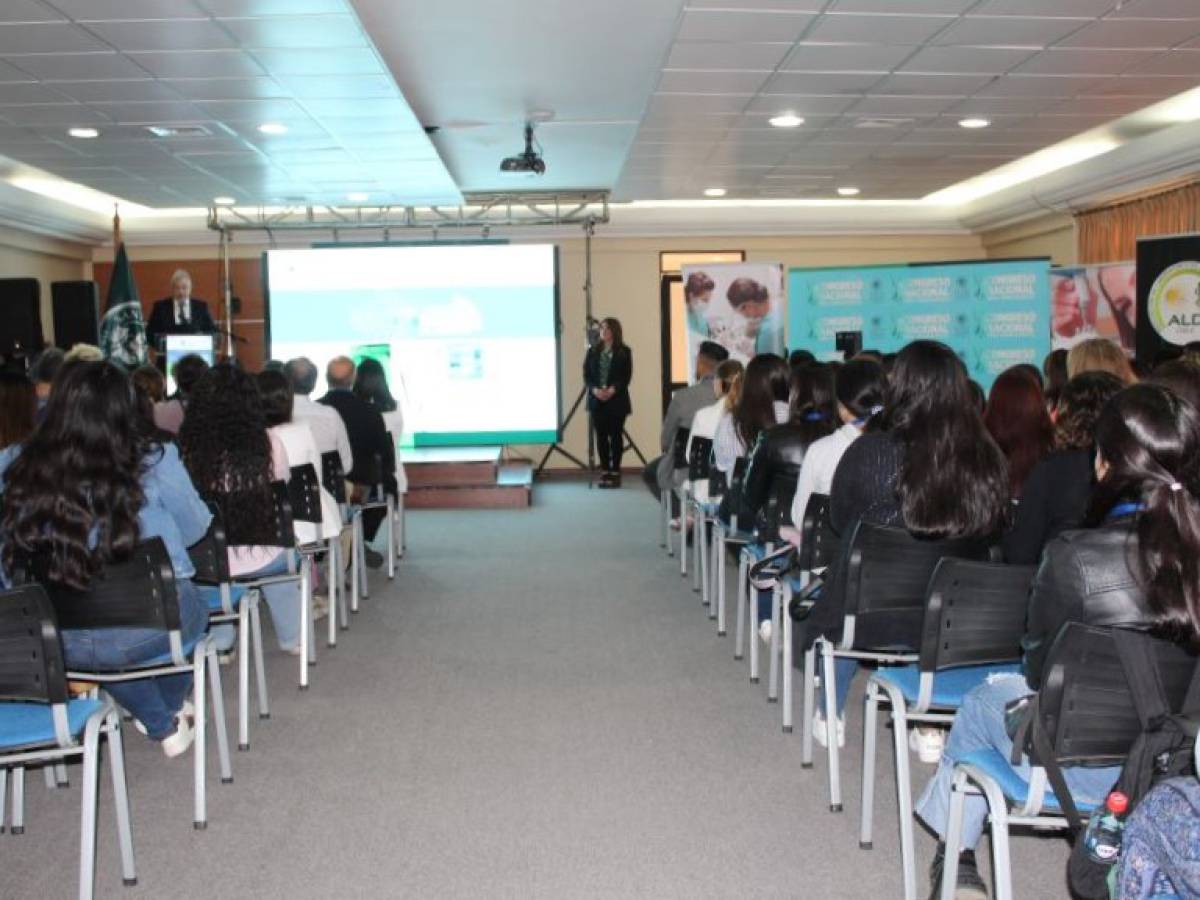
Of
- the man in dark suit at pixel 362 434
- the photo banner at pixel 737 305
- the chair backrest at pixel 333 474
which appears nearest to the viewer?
the chair backrest at pixel 333 474

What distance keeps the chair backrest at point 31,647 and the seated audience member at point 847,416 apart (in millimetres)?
2446

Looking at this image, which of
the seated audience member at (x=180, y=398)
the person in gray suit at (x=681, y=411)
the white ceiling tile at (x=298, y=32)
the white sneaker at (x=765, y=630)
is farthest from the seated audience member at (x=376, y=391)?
the white sneaker at (x=765, y=630)

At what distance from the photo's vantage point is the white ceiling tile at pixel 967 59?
636 centimetres

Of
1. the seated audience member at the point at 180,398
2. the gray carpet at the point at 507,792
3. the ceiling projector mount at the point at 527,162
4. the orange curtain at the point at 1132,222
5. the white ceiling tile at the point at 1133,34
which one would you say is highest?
the white ceiling tile at the point at 1133,34

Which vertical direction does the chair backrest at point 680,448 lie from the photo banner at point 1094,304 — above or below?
below

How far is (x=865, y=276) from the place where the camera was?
9.95 m

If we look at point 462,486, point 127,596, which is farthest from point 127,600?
point 462,486

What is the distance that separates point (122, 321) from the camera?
36.9ft

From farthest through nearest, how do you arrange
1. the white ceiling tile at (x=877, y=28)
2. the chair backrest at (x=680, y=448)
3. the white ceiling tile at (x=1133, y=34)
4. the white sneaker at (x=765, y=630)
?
the chair backrest at (x=680, y=448)
the white ceiling tile at (x=1133, y=34)
the white ceiling tile at (x=877, y=28)
the white sneaker at (x=765, y=630)

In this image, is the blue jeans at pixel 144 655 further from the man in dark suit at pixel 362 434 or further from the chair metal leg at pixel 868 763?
the man in dark suit at pixel 362 434

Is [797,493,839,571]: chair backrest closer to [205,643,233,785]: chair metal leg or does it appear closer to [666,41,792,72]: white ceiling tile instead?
[205,643,233,785]: chair metal leg

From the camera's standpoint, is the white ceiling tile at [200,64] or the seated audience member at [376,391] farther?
the seated audience member at [376,391]

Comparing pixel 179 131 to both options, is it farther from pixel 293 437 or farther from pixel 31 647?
pixel 31 647

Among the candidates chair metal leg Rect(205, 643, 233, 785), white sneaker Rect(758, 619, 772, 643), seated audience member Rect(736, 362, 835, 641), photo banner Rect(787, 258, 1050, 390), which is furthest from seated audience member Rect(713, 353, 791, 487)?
photo banner Rect(787, 258, 1050, 390)
